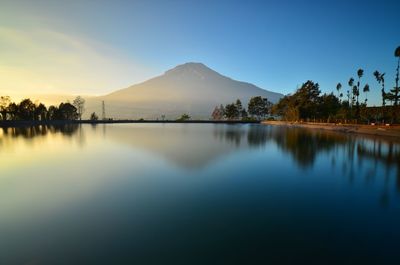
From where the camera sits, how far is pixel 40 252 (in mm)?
4605

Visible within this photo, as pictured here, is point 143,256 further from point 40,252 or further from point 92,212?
point 92,212

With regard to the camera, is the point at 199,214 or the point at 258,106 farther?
the point at 258,106

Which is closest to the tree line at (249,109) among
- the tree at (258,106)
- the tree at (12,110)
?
the tree at (258,106)

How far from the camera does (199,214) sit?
6.42m

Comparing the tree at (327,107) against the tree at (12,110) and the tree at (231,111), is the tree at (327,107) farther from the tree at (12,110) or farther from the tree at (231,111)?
the tree at (12,110)

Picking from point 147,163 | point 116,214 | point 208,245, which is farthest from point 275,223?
point 147,163

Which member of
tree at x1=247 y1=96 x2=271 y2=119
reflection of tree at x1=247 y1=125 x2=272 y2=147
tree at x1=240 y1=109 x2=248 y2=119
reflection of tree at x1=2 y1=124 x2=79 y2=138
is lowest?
reflection of tree at x1=247 y1=125 x2=272 y2=147

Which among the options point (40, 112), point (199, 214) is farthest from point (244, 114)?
point (199, 214)

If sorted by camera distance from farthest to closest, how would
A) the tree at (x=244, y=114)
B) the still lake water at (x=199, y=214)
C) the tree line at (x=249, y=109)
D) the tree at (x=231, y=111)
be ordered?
the tree at (x=244, y=114), the tree line at (x=249, y=109), the tree at (x=231, y=111), the still lake water at (x=199, y=214)

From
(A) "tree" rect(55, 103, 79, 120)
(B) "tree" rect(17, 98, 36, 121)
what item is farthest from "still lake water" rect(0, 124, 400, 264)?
(A) "tree" rect(55, 103, 79, 120)

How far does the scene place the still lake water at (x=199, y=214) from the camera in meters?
4.59

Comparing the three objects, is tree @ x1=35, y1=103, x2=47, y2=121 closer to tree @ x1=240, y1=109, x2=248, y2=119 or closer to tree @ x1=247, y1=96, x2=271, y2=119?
tree @ x1=240, y1=109, x2=248, y2=119

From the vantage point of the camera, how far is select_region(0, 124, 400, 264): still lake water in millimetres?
4587

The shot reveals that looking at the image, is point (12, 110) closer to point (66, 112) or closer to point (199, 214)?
point (66, 112)
